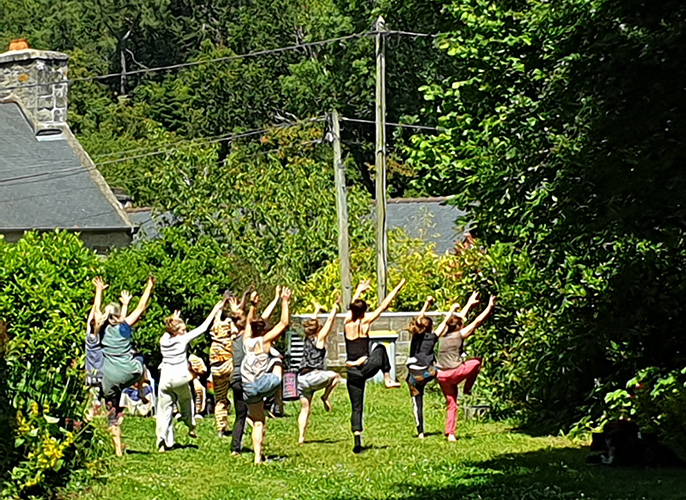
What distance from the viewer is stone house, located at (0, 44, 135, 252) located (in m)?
25.9

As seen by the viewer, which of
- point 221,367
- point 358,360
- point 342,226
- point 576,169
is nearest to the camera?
point 576,169

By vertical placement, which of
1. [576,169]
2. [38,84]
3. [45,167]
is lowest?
[45,167]

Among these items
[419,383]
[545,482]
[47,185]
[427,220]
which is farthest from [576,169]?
[427,220]

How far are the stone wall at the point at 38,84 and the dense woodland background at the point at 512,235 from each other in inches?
114

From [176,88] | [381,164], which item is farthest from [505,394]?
[176,88]

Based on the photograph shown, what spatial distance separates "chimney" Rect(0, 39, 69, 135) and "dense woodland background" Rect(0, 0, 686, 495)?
2.88m

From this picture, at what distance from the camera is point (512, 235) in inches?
569

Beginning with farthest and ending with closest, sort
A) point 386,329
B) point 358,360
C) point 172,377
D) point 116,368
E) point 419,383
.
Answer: point 386,329 < point 419,383 < point 172,377 < point 358,360 < point 116,368

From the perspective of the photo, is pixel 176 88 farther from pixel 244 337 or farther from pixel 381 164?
pixel 244 337

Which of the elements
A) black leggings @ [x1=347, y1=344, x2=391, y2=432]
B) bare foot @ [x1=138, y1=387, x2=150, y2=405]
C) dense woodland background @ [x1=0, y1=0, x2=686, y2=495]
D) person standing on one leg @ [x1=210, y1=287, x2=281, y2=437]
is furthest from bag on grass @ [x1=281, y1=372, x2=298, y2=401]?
black leggings @ [x1=347, y1=344, x2=391, y2=432]

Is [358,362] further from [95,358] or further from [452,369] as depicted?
[95,358]

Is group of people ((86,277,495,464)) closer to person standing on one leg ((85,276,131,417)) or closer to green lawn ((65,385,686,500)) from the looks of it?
person standing on one leg ((85,276,131,417))

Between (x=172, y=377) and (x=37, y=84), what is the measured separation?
17.1 m

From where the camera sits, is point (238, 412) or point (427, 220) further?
point (427, 220)
